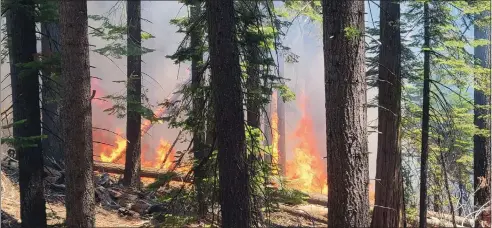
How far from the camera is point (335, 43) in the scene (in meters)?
4.24

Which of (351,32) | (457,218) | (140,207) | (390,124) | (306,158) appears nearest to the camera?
(351,32)

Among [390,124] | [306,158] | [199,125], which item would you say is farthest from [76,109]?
[306,158]

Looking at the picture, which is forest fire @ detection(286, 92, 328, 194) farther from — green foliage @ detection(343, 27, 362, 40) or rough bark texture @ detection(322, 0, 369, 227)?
green foliage @ detection(343, 27, 362, 40)

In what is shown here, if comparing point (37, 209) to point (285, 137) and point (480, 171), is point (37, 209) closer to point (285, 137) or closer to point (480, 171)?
point (480, 171)

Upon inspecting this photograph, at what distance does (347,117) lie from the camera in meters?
4.18

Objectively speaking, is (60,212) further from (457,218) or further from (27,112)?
(457,218)

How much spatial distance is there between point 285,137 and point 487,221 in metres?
15.4

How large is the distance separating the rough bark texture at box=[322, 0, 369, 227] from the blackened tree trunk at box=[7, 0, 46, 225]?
5.01 metres

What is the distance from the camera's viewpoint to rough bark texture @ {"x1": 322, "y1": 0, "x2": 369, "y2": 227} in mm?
4184

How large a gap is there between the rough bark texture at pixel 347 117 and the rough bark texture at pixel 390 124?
395cm

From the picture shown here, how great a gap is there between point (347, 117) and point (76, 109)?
12.7ft

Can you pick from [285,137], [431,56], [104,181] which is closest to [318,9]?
[431,56]

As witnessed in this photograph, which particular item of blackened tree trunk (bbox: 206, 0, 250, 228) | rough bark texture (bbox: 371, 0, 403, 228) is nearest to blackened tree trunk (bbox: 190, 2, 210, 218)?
blackened tree trunk (bbox: 206, 0, 250, 228)

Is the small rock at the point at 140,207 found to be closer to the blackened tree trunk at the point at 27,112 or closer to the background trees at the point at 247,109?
the background trees at the point at 247,109
